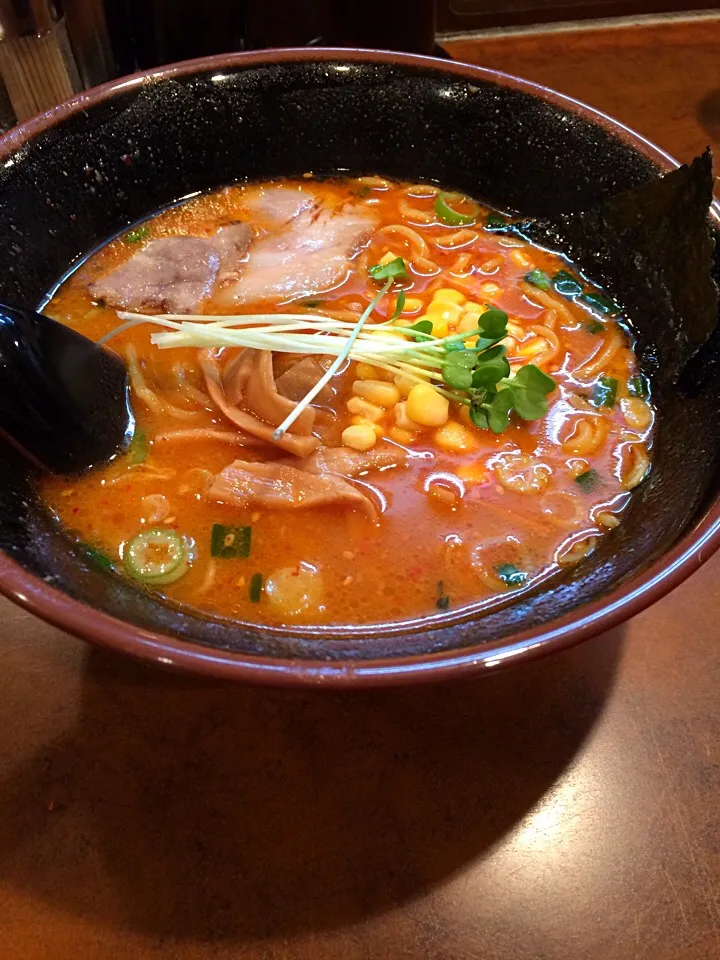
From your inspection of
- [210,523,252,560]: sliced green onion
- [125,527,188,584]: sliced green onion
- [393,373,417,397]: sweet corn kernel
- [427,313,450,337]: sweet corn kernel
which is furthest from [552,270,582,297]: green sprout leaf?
[125,527,188,584]: sliced green onion

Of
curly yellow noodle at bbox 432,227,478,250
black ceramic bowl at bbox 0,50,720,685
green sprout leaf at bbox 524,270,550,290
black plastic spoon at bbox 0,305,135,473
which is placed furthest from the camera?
curly yellow noodle at bbox 432,227,478,250

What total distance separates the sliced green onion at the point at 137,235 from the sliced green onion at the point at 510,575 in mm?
1607

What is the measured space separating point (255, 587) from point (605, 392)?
111 centimetres

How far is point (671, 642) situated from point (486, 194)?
1621 mm

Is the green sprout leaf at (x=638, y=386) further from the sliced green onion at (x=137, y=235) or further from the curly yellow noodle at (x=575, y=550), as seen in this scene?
the sliced green onion at (x=137, y=235)

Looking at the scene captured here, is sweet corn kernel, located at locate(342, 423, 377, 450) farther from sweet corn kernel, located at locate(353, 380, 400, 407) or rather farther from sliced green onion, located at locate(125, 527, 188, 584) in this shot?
sliced green onion, located at locate(125, 527, 188, 584)

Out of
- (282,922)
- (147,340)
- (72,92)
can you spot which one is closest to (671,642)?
(282,922)

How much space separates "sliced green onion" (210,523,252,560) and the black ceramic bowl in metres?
0.19

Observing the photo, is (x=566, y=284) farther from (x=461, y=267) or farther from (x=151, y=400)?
(x=151, y=400)

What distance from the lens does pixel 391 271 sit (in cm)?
225

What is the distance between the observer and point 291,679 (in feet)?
3.76

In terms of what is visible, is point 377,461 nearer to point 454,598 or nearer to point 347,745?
point 454,598

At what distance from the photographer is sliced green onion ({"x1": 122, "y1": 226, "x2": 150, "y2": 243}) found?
2.41 meters

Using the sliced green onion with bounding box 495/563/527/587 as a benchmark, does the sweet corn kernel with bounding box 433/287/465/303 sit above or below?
above
